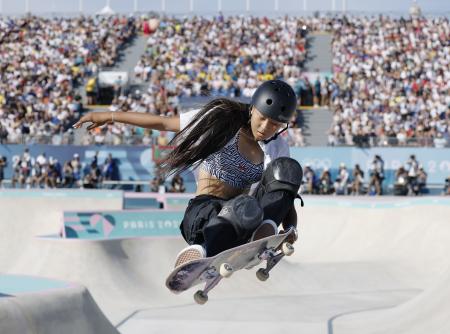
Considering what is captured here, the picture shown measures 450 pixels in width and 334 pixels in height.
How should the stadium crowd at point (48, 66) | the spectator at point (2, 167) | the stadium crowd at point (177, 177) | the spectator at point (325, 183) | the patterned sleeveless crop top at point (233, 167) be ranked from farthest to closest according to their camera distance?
the stadium crowd at point (48, 66) → the spectator at point (2, 167) → the spectator at point (325, 183) → the stadium crowd at point (177, 177) → the patterned sleeveless crop top at point (233, 167)

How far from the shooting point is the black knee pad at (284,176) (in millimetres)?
6535

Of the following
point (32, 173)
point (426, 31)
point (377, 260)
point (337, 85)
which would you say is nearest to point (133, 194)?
point (32, 173)

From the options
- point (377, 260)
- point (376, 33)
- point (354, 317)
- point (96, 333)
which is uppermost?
point (376, 33)

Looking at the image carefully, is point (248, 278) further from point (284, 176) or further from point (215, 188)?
point (284, 176)

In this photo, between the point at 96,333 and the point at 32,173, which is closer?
the point at 96,333

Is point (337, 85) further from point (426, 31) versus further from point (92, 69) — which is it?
point (92, 69)

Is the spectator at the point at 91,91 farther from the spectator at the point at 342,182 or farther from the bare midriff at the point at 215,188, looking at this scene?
the bare midriff at the point at 215,188

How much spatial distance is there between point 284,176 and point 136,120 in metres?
1.47

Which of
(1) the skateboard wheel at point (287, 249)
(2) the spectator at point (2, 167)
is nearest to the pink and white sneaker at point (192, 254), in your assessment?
(1) the skateboard wheel at point (287, 249)

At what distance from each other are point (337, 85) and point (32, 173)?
1250 cm

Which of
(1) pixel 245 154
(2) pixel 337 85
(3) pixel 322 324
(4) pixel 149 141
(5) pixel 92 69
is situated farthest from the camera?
(5) pixel 92 69

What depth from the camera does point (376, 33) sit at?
3647cm

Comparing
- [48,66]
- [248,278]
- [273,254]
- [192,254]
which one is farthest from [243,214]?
[48,66]

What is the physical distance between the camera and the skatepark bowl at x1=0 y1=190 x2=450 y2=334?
10.8m
